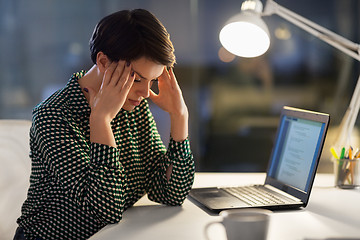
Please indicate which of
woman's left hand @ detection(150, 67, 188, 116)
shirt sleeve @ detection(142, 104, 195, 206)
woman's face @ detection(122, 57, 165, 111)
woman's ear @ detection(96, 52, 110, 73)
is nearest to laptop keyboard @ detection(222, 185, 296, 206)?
shirt sleeve @ detection(142, 104, 195, 206)

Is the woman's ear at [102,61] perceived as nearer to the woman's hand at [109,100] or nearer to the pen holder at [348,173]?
the woman's hand at [109,100]

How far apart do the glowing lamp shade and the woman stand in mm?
273

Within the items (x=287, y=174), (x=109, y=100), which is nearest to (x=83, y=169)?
(x=109, y=100)

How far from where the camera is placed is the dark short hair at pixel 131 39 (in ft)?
3.75

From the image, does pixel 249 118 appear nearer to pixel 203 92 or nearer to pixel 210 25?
pixel 203 92

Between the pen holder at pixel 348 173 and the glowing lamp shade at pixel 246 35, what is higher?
the glowing lamp shade at pixel 246 35

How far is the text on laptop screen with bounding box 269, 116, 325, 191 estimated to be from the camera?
1.21 m

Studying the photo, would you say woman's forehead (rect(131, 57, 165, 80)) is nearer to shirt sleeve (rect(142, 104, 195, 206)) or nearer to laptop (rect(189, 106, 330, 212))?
shirt sleeve (rect(142, 104, 195, 206))

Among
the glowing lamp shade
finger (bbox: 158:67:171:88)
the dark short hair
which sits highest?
the glowing lamp shade

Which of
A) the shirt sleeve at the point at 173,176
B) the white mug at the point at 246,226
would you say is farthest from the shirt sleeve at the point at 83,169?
the white mug at the point at 246,226

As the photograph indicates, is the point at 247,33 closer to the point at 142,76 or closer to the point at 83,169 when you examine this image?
the point at 142,76

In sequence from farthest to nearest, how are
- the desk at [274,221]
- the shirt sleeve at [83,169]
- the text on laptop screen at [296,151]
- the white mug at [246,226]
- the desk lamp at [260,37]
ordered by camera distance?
the desk lamp at [260,37] < the text on laptop screen at [296,151] < the shirt sleeve at [83,169] < the desk at [274,221] < the white mug at [246,226]

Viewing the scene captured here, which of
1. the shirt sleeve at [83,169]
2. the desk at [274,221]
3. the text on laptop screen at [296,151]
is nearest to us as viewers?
the desk at [274,221]

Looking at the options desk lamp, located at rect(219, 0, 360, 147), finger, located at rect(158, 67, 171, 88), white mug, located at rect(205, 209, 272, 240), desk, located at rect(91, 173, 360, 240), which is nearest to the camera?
white mug, located at rect(205, 209, 272, 240)
